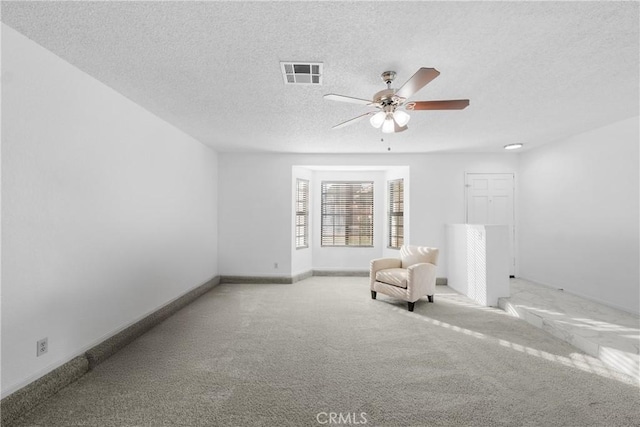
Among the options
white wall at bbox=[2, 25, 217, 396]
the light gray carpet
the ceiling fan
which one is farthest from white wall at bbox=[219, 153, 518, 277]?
the ceiling fan

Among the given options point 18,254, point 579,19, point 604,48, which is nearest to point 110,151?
point 18,254

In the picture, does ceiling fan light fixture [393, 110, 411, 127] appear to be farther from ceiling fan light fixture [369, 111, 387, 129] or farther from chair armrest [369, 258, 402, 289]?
chair armrest [369, 258, 402, 289]

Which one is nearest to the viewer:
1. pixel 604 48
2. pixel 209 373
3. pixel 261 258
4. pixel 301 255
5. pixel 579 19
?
pixel 579 19

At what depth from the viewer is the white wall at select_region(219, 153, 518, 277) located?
561 cm

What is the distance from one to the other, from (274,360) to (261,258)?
3.17 metres

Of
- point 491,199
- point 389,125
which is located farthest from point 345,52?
point 491,199

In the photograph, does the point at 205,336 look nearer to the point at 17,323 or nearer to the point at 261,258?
the point at 17,323

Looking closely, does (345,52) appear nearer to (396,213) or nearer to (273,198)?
(273,198)

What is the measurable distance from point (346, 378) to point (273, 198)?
3.93 m

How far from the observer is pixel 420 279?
407 cm

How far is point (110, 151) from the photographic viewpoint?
2.79m

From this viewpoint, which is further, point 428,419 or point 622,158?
point 622,158
